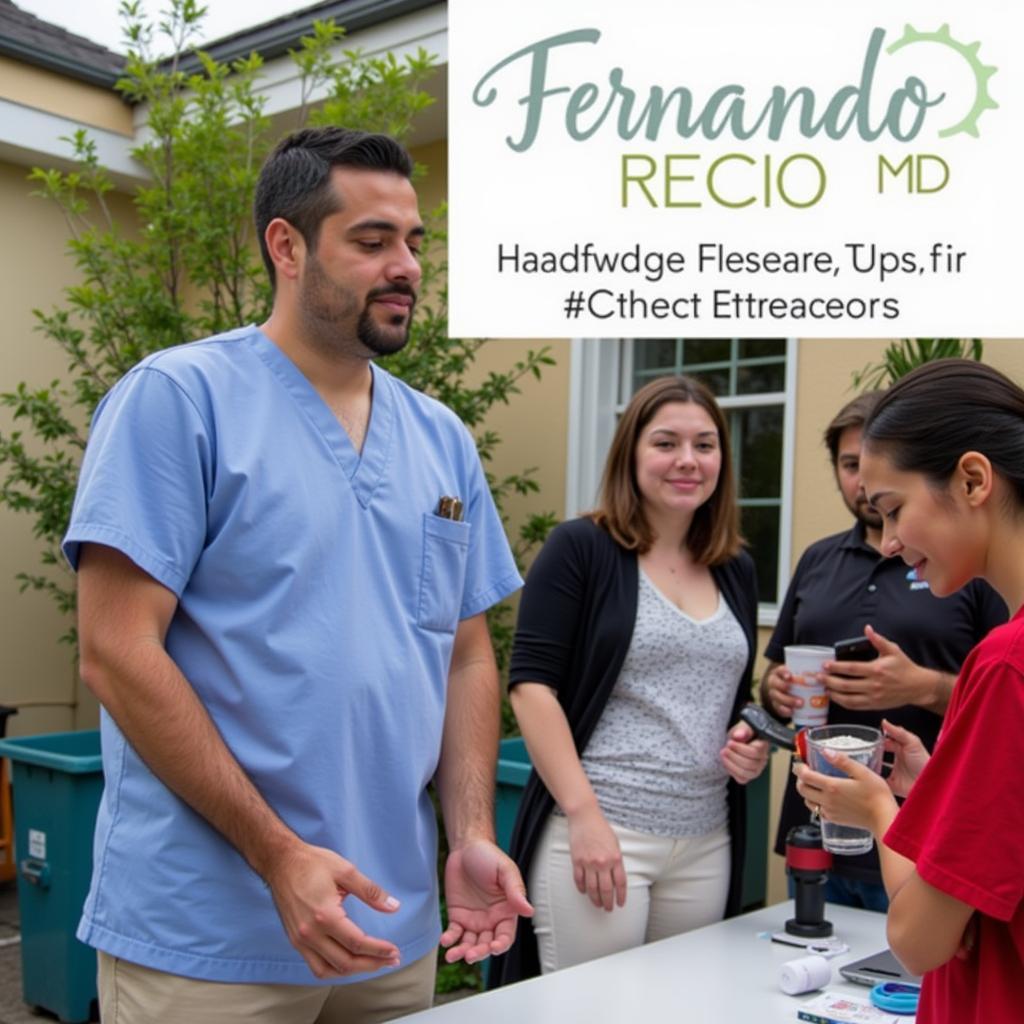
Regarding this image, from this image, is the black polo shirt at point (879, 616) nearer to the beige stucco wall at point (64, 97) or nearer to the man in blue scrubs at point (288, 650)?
the man in blue scrubs at point (288, 650)

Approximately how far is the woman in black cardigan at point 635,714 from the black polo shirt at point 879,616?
172mm

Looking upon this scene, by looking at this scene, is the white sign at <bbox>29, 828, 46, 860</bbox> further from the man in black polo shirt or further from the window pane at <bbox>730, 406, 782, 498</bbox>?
the window pane at <bbox>730, 406, 782, 498</bbox>

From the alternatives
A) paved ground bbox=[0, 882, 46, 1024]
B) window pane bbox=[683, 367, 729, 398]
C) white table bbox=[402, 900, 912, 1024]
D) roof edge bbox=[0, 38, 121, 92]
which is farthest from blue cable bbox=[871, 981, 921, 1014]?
roof edge bbox=[0, 38, 121, 92]

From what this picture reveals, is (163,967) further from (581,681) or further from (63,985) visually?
(63,985)

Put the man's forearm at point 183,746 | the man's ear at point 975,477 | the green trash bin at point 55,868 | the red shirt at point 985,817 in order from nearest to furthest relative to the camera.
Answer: the red shirt at point 985,817 < the man's ear at point 975,477 < the man's forearm at point 183,746 < the green trash bin at point 55,868

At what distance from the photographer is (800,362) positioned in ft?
16.5

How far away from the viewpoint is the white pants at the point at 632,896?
2479 mm

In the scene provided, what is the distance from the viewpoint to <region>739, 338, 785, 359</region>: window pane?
5.23m

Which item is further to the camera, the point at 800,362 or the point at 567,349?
the point at 567,349

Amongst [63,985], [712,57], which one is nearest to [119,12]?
[712,57]

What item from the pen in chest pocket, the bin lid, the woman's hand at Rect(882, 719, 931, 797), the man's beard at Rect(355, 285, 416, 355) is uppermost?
the man's beard at Rect(355, 285, 416, 355)

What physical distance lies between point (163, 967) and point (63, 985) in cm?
306

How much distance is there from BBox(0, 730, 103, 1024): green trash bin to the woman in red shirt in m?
3.23

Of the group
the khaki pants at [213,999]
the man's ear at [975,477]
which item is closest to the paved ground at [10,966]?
the khaki pants at [213,999]
